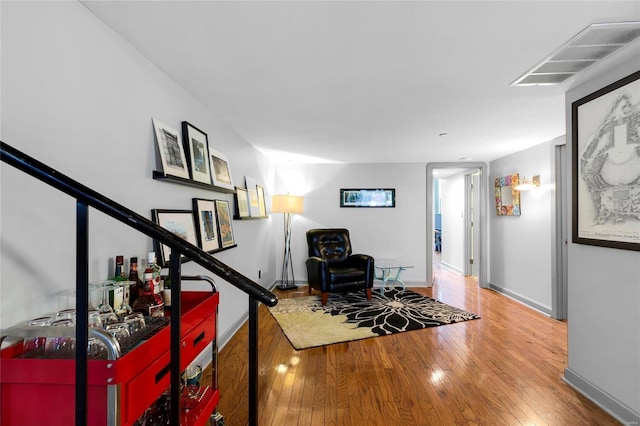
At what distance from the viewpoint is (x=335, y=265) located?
14.6ft

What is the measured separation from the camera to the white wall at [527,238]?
11.9 ft

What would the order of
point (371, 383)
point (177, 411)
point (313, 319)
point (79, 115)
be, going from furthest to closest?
point (313, 319), point (371, 383), point (79, 115), point (177, 411)

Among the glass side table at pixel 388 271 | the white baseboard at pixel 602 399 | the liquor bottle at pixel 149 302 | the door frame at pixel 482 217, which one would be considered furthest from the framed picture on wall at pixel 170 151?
the door frame at pixel 482 217

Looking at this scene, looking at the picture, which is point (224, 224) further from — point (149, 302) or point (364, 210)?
point (364, 210)

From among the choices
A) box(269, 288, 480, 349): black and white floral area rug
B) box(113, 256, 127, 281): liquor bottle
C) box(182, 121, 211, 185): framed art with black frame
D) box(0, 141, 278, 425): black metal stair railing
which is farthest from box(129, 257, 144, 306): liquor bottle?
box(269, 288, 480, 349): black and white floral area rug

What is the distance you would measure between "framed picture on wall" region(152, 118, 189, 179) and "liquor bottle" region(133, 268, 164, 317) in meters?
0.78

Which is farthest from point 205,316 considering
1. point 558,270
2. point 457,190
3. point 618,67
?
point 457,190

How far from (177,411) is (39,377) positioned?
405mm

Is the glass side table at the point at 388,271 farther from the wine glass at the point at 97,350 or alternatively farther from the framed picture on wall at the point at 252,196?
the wine glass at the point at 97,350

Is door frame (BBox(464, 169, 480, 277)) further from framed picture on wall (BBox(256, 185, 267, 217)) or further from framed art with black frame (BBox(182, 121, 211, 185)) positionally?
framed art with black frame (BBox(182, 121, 211, 185))

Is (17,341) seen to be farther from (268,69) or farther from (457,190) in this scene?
(457,190)

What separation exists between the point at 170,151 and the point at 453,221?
6345 millimetres

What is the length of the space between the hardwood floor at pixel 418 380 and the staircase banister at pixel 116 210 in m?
1.44

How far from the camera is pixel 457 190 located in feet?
21.2
